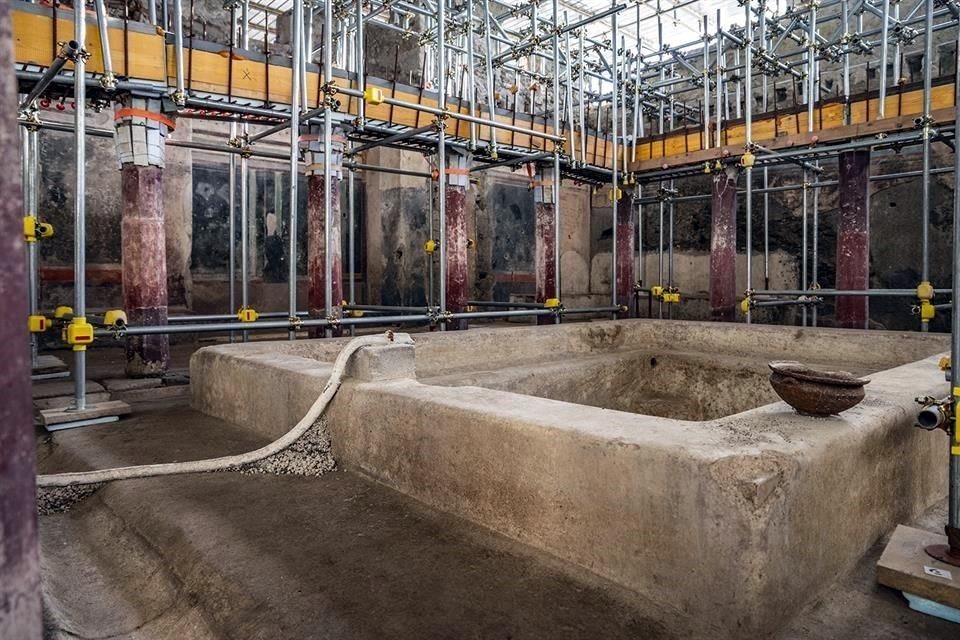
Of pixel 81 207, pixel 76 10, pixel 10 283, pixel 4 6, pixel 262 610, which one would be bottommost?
pixel 262 610

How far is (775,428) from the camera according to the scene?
88.4 inches

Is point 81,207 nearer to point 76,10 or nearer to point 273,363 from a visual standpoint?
point 76,10

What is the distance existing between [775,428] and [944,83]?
269 inches

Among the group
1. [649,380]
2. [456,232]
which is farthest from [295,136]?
[649,380]

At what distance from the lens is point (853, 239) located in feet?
25.8

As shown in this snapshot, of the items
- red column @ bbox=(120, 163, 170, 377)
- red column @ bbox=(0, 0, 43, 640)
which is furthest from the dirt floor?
red column @ bbox=(120, 163, 170, 377)

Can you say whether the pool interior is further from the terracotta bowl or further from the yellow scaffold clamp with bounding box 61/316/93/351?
the terracotta bowl

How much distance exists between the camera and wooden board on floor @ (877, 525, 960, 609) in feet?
6.70

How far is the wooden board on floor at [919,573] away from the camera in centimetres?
204

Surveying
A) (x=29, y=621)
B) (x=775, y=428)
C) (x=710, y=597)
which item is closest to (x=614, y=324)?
(x=775, y=428)

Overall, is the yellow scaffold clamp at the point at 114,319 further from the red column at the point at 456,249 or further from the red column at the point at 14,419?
the red column at the point at 14,419

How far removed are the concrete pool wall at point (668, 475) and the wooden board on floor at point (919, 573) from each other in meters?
0.14

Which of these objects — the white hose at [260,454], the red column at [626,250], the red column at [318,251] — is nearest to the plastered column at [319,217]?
the red column at [318,251]

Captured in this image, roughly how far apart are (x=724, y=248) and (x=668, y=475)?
300 inches
